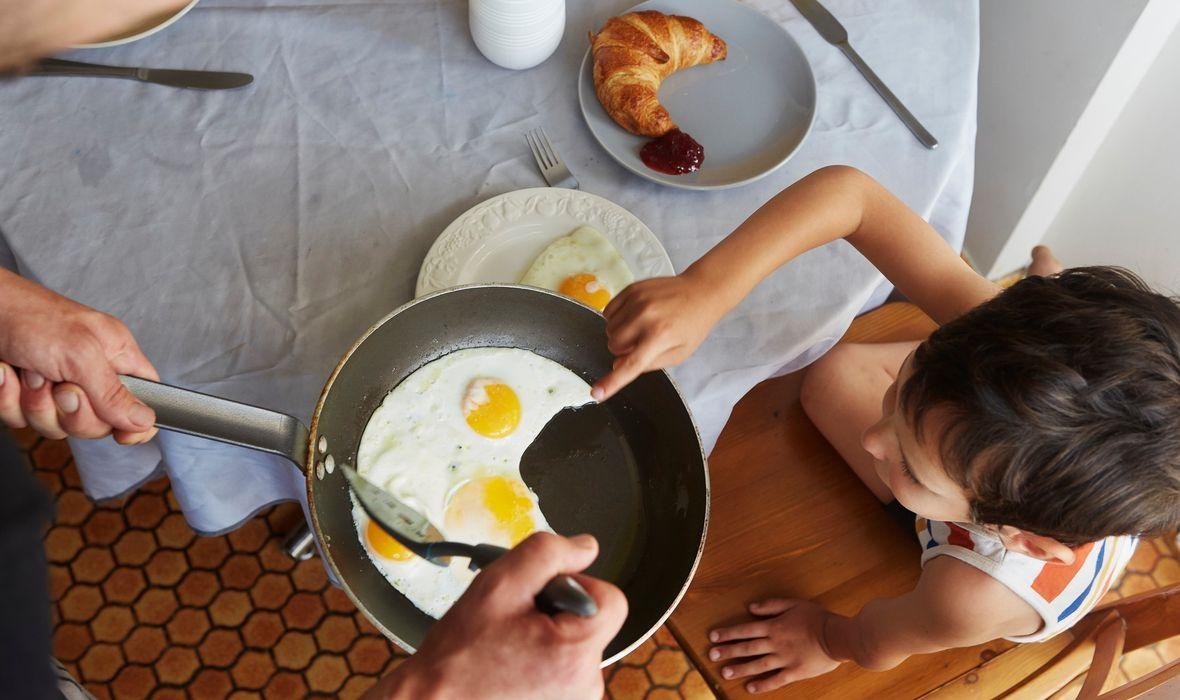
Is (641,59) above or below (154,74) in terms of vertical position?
above

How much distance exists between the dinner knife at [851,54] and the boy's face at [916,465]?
35 cm

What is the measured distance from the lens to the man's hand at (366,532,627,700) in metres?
0.65

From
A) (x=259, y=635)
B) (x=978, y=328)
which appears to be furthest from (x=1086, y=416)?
(x=259, y=635)

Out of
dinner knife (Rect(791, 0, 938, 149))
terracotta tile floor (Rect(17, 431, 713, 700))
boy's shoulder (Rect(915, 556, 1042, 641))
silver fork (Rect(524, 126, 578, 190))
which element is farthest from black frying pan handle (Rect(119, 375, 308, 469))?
terracotta tile floor (Rect(17, 431, 713, 700))

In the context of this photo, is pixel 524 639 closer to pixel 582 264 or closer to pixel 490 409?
pixel 490 409

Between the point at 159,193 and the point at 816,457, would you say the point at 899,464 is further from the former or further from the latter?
the point at 159,193

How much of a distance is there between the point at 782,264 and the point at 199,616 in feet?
4.70

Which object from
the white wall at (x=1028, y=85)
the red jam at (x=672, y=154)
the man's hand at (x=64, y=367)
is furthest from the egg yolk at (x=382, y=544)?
the white wall at (x=1028, y=85)

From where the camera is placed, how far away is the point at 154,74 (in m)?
1.10

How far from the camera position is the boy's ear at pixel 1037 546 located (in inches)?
37.9

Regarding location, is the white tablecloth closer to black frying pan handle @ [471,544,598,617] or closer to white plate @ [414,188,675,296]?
white plate @ [414,188,675,296]

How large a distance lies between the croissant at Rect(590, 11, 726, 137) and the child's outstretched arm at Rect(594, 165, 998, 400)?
0.21 metres

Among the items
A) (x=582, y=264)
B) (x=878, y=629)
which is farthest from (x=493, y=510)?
(x=878, y=629)

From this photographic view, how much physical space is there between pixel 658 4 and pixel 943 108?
44 centimetres
